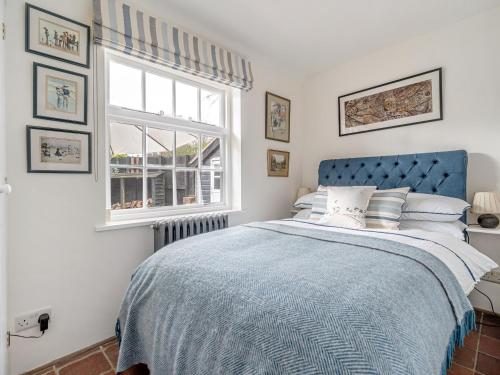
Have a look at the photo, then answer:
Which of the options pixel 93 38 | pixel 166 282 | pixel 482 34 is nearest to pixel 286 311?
pixel 166 282

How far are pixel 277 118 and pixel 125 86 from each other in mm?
1657

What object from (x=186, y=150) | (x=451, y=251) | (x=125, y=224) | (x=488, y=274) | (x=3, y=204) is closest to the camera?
(x=3, y=204)

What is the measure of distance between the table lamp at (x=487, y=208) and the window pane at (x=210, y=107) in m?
2.31

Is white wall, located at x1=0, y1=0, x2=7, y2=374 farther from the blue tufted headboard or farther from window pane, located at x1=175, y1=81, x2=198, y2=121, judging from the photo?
→ the blue tufted headboard

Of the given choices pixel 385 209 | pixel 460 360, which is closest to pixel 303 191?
pixel 385 209

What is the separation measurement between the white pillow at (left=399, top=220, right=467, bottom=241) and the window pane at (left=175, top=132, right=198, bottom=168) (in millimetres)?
1881

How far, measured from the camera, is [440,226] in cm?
186

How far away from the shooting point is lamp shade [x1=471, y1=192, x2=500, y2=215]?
182 cm

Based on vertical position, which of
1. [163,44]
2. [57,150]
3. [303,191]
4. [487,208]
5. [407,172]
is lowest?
[487,208]

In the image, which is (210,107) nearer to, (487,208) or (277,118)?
(277,118)

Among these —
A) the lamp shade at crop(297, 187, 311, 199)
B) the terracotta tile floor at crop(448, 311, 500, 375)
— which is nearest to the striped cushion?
the terracotta tile floor at crop(448, 311, 500, 375)

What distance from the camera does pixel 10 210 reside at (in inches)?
55.9

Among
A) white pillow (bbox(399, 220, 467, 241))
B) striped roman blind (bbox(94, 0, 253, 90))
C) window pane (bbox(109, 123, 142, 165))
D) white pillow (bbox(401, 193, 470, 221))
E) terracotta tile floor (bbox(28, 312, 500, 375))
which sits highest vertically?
striped roman blind (bbox(94, 0, 253, 90))

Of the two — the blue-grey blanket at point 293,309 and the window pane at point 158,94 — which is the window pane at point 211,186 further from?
the blue-grey blanket at point 293,309
